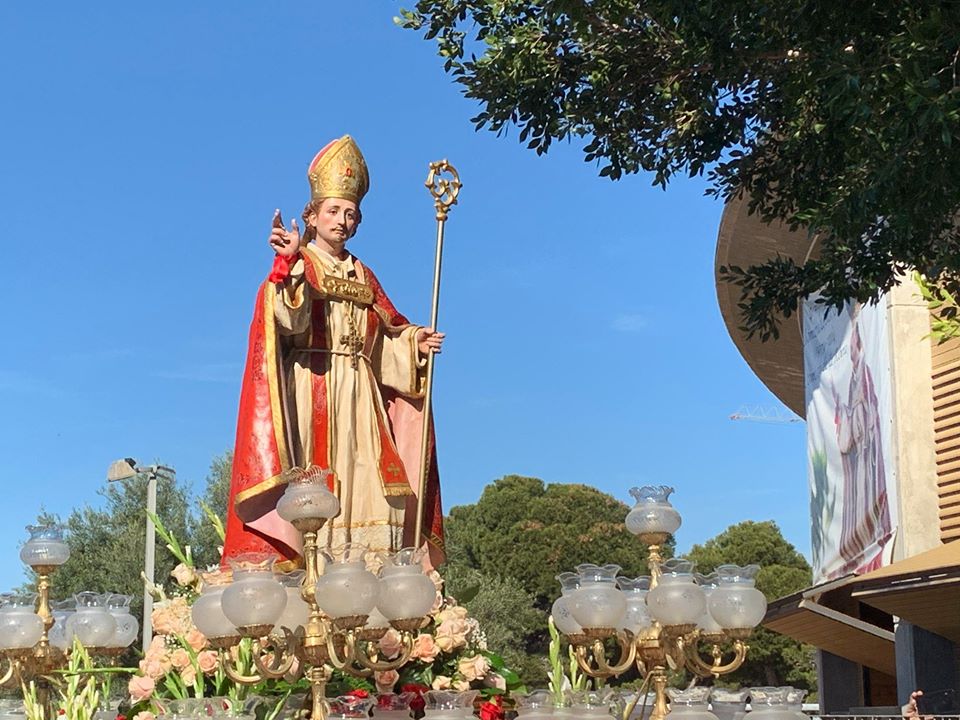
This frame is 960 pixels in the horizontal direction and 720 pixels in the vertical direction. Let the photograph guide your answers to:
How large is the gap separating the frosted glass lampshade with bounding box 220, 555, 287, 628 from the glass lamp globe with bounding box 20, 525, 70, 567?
2433 mm

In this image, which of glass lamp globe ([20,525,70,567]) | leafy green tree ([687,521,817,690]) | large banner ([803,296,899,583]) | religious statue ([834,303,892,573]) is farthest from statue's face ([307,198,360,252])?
leafy green tree ([687,521,817,690])

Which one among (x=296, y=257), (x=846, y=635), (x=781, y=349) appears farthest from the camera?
(x=781, y=349)

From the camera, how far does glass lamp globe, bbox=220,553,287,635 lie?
5672 mm

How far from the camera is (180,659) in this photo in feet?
21.9

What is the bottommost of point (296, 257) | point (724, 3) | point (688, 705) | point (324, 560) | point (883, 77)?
point (688, 705)

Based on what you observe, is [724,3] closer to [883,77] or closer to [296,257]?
[883,77]

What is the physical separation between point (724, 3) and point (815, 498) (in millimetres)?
17522

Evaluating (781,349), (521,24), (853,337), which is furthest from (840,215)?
(781,349)

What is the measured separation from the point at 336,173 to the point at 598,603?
3.99 m

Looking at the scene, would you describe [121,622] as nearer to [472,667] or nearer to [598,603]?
[472,667]

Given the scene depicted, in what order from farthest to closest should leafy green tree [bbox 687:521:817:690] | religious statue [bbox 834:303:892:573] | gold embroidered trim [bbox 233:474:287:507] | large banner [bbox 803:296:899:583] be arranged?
1. leafy green tree [bbox 687:521:817:690]
2. religious statue [bbox 834:303:892:573]
3. large banner [bbox 803:296:899:583]
4. gold embroidered trim [bbox 233:474:287:507]

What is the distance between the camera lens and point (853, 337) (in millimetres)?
22172

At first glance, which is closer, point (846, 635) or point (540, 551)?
point (846, 635)

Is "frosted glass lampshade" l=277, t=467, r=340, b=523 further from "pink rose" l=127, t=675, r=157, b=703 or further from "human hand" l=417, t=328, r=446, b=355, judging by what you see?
"human hand" l=417, t=328, r=446, b=355
